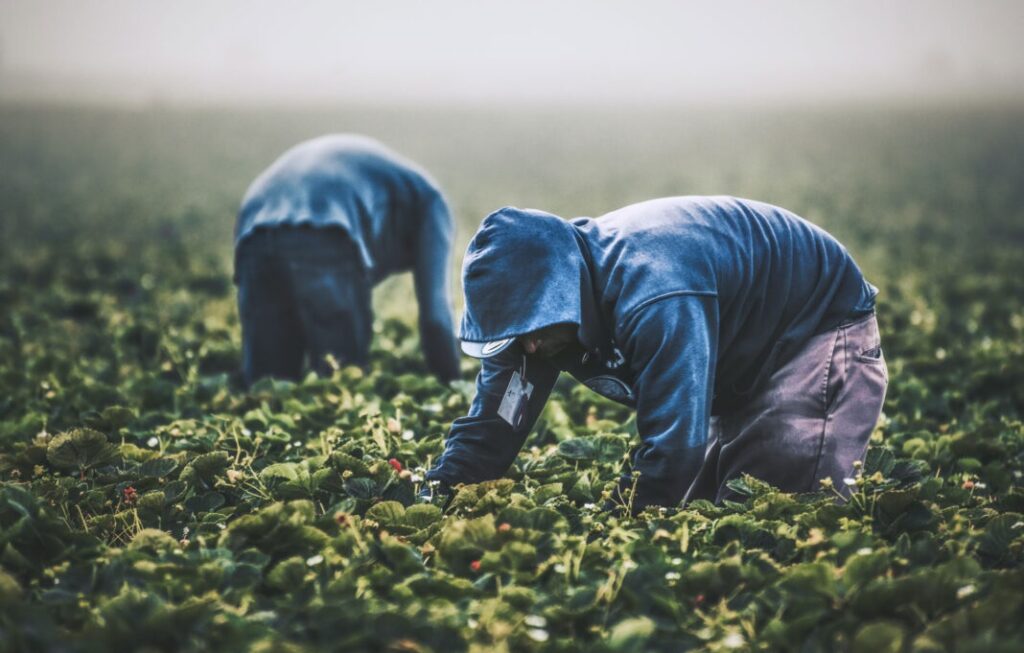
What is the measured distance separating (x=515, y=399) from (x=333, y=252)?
1.71m

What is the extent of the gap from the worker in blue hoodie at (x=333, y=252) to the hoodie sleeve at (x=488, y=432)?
145cm

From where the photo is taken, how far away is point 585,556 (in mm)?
2248

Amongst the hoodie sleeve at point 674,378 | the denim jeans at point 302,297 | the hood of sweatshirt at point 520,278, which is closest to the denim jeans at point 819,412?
the hoodie sleeve at point 674,378

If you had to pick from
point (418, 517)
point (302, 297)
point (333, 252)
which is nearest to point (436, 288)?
point (333, 252)

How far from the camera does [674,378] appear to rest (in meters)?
Result: 2.33

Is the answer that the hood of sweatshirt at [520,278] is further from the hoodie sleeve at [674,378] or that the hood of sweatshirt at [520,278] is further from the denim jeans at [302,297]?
the denim jeans at [302,297]

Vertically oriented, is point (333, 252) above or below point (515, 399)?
above

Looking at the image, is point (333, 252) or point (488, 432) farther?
point (333, 252)

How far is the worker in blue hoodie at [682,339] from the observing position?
2.33 metres

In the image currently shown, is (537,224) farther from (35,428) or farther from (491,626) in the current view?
(35,428)

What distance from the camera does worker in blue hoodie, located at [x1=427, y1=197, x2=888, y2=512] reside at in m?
2.33

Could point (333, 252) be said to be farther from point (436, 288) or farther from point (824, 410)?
point (824, 410)

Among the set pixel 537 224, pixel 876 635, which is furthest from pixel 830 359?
pixel 876 635

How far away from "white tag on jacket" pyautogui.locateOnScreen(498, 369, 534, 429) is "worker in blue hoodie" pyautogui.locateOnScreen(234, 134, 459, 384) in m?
1.56
